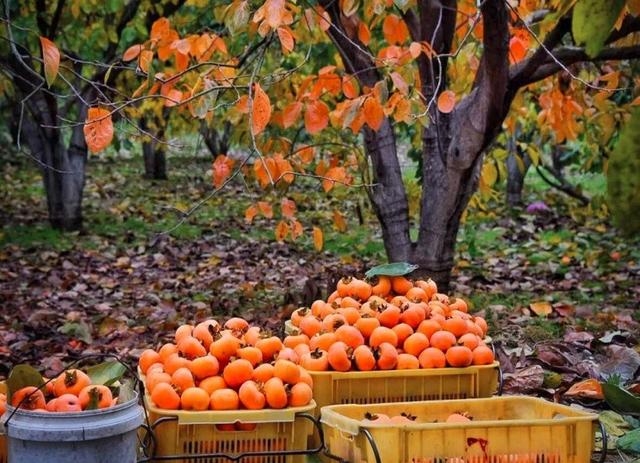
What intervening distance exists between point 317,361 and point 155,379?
1.88 ft

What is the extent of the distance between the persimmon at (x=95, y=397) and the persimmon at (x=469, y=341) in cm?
130

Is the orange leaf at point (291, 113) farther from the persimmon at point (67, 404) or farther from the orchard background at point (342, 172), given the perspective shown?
the persimmon at point (67, 404)

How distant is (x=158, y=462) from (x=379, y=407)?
0.69 meters

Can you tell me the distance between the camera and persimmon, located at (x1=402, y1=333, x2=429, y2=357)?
3061 millimetres

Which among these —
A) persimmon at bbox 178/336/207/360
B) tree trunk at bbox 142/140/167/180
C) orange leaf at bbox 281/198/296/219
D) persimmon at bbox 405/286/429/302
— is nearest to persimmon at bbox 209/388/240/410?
persimmon at bbox 178/336/207/360

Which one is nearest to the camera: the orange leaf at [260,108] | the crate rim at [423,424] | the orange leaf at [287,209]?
the crate rim at [423,424]

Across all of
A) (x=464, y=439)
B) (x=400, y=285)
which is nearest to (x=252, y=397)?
(x=464, y=439)

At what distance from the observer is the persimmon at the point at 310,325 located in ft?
10.8

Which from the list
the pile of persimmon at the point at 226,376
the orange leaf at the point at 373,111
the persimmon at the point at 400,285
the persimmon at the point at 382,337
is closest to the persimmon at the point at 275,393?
the pile of persimmon at the point at 226,376

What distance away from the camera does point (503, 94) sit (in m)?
4.55

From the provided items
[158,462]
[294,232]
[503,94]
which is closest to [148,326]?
[294,232]

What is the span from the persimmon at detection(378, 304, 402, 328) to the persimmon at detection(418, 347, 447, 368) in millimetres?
207

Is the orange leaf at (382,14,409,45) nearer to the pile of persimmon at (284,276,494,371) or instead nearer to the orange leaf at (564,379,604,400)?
the pile of persimmon at (284,276,494,371)

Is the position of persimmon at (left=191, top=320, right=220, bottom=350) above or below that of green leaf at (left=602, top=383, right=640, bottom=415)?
above
